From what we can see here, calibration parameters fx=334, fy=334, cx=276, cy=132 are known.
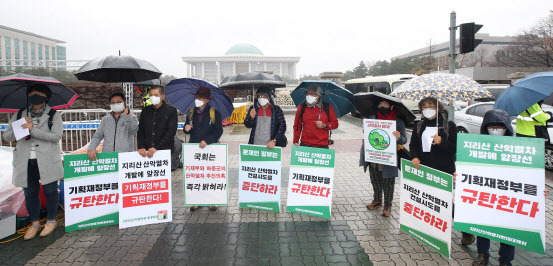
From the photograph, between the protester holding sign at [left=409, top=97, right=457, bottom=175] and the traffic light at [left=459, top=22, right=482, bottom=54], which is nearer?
the protester holding sign at [left=409, top=97, right=457, bottom=175]

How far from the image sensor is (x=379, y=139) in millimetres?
4496

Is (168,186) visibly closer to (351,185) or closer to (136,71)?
(136,71)

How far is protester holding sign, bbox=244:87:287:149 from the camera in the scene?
16.7ft

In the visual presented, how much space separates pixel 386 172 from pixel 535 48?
1835 inches

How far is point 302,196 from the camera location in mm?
4645

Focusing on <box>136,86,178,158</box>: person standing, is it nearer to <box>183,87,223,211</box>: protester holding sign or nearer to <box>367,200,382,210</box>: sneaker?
<box>183,87,223,211</box>: protester holding sign

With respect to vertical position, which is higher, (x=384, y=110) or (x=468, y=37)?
(x=468, y=37)

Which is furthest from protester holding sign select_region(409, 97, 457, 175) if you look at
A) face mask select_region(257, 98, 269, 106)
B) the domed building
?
the domed building

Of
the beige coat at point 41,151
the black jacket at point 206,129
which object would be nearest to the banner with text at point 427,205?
the black jacket at point 206,129

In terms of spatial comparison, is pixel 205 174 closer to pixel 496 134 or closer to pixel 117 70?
pixel 117 70

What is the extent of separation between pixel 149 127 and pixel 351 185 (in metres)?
3.76

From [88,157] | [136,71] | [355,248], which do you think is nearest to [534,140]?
[355,248]

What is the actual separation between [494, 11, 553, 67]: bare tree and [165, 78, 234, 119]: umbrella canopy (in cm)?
3857

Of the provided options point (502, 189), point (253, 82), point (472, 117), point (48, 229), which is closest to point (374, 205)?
point (502, 189)
